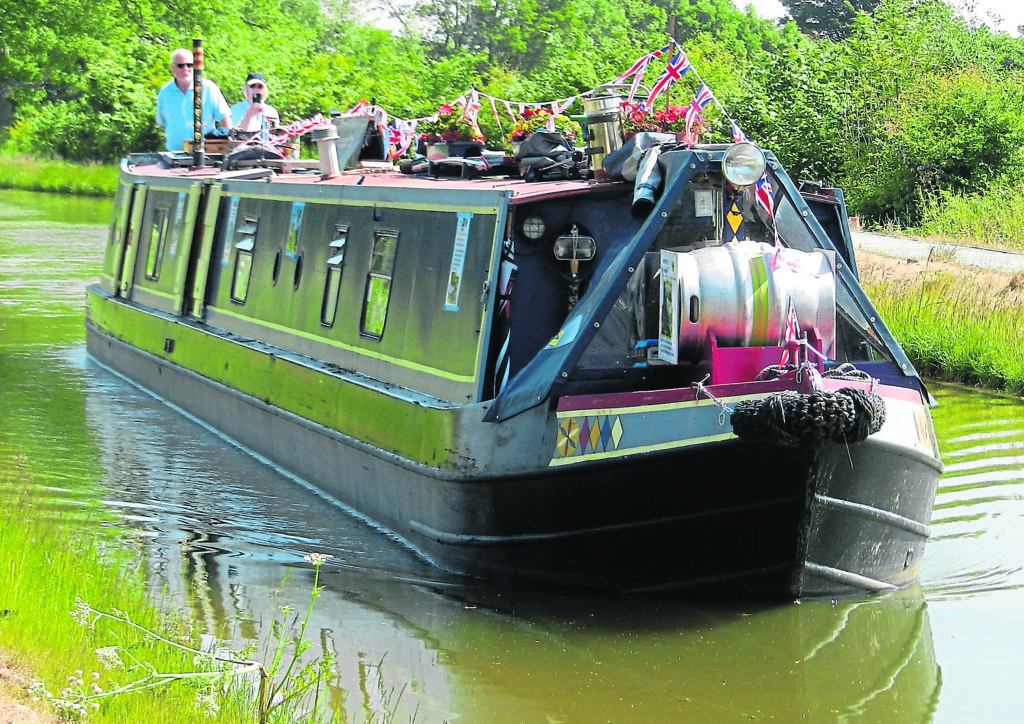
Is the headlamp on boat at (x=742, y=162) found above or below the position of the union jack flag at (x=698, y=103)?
below

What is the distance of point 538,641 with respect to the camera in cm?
665

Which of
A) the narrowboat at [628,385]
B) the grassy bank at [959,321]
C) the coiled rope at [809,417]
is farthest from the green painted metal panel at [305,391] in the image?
the grassy bank at [959,321]

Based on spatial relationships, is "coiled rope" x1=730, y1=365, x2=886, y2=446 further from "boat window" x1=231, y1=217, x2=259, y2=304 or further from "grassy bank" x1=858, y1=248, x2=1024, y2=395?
"grassy bank" x1=858, y1=248, x2=1024, y2=395

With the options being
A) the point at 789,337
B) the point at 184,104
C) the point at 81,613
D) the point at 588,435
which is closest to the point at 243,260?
the point at 184,104

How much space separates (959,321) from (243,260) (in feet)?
23.3

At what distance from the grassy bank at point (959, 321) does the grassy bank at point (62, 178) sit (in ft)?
80.6

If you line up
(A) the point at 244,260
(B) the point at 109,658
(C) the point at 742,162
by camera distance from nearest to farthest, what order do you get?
(B) the point at 109,658 < (C) the point at 742,162 < (A) the point at 244,260

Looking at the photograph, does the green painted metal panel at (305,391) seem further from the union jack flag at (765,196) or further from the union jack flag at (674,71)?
the union jack flag at (674,71)

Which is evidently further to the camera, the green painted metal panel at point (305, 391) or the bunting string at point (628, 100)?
the bunting string at point (628, 100)

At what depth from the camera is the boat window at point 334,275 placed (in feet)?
30.2

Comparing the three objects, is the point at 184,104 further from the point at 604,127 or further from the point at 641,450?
the point at 641,450

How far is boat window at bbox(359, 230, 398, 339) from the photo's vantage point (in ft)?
28.2

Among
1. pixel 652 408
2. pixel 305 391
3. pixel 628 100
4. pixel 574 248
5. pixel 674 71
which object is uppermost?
pixel 674 71

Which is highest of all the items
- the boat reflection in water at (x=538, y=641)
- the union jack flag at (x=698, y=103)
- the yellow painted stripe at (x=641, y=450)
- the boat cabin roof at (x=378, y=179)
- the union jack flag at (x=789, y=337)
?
the union jack flag at (x=698, y=103)
